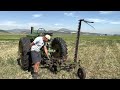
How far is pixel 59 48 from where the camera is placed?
28.8 feet

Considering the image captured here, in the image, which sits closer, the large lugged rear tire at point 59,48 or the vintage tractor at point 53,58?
the vintage tractor at point 53,58

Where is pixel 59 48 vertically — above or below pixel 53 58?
above

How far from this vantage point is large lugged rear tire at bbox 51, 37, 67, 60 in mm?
8528

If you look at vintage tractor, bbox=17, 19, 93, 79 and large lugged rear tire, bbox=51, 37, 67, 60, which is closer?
vintage tractor, bbox=17, 19, 93, 79

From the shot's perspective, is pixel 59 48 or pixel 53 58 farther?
pixel 59 48

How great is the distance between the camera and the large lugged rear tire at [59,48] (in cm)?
853
